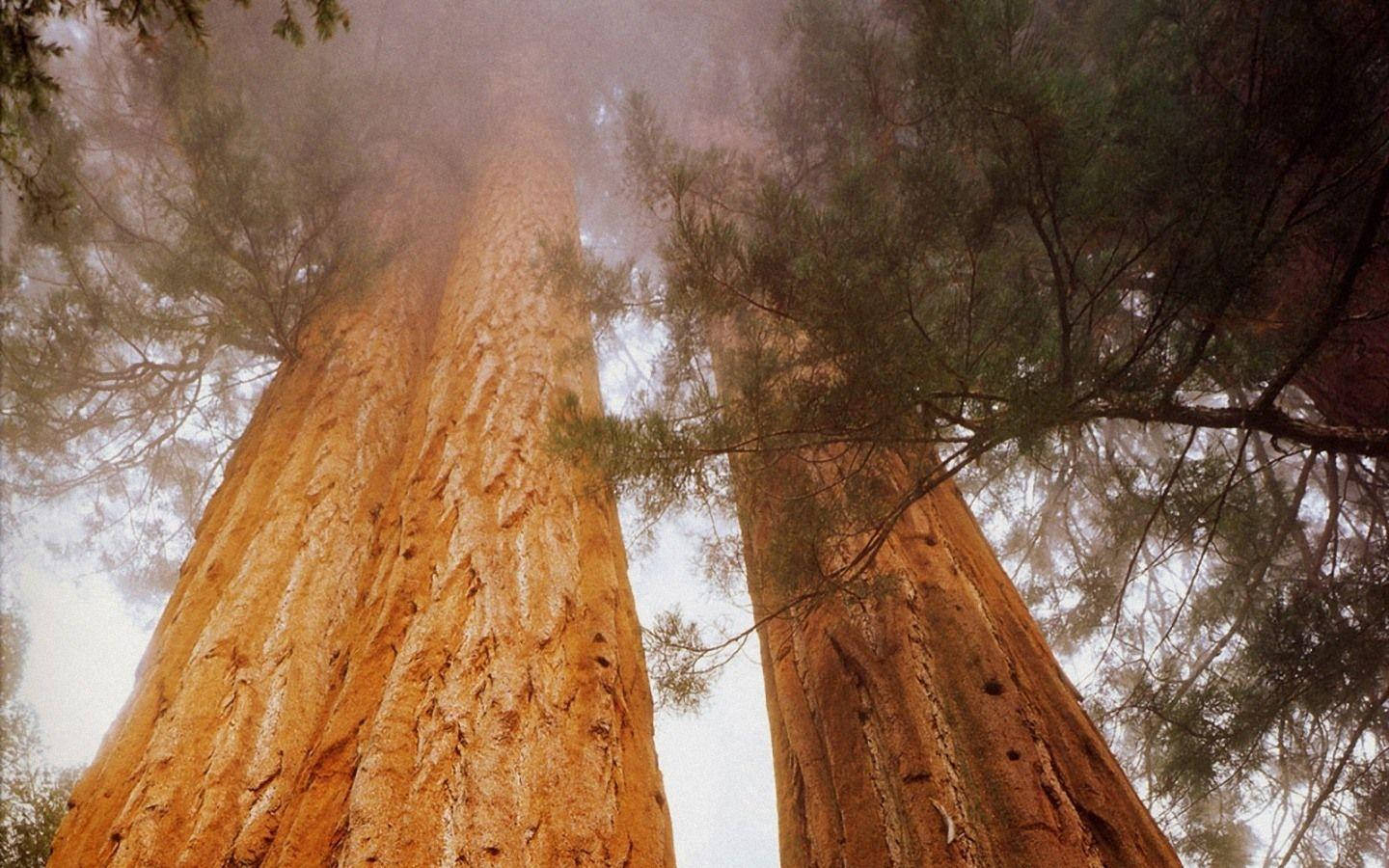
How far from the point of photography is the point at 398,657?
1779mm

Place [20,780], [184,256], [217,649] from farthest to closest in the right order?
[20,780] → [184,256] → [217,649]

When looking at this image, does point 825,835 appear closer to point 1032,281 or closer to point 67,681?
point 1032,281

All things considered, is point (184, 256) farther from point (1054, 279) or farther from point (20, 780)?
point (1054, 279)

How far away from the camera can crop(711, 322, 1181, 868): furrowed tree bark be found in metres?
1.83

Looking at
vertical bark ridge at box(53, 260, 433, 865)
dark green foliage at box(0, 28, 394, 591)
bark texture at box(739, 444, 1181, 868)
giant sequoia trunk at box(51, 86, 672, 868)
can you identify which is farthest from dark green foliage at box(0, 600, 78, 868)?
bark texture at box(739, 444, 1181, 868)

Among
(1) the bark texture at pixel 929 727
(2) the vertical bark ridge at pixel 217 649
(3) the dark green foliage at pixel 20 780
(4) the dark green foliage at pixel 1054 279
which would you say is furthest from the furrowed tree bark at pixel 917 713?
(3) the dark green foliage at pixel 20 780

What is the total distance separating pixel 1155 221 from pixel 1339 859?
4.13 m

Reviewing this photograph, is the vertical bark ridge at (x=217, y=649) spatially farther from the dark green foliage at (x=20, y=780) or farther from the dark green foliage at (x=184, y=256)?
the dark green foliage at (x=20, y=780)

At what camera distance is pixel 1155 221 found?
235 centimetres

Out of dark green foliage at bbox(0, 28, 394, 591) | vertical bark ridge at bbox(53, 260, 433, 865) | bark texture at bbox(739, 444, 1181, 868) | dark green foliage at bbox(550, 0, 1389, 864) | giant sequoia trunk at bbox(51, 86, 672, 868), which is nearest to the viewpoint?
giant sequoia trunk at bbox(51, 86, 672, 868)

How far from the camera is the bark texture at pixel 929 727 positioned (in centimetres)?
182

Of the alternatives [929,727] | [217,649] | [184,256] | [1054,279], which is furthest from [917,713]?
[184,256]

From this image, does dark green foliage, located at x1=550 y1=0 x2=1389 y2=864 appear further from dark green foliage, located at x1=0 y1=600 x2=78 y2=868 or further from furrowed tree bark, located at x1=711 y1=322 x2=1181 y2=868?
dark green foliage, located at x1=0 y1=600 x2=78 y2=868

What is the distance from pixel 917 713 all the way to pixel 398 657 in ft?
5.15
